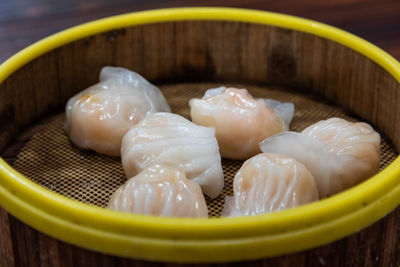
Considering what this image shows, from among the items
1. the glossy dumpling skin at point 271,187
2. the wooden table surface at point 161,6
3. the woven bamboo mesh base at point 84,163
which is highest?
the wooden table surface at point 161,6

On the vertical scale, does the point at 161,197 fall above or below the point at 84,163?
above

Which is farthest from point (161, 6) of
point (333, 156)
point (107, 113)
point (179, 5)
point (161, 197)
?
point (161, 197)

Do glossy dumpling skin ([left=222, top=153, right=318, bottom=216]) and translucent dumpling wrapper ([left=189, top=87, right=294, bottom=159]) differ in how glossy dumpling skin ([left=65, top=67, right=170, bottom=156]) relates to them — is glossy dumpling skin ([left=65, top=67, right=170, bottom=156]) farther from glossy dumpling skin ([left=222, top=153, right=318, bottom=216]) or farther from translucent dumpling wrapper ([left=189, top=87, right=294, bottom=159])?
glossy dumpling skin ([left=222, top=153, right=318, bottom=216])

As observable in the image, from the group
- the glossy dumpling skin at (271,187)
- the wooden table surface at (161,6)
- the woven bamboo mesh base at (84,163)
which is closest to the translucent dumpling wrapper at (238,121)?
the woven bamboo mesh base at (84,163)

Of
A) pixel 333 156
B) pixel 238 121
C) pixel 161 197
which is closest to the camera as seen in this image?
pixel 161 197

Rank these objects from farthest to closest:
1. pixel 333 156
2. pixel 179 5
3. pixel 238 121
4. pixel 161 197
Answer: pixel 179 5 < pixel 238 121 < pixel 333 156 < pixel 161 197

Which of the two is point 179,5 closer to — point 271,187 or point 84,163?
point 84,163

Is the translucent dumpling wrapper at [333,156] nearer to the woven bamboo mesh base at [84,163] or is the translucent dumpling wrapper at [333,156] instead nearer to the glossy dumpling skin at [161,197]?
the woven bamboo mesh base at [84,163]
